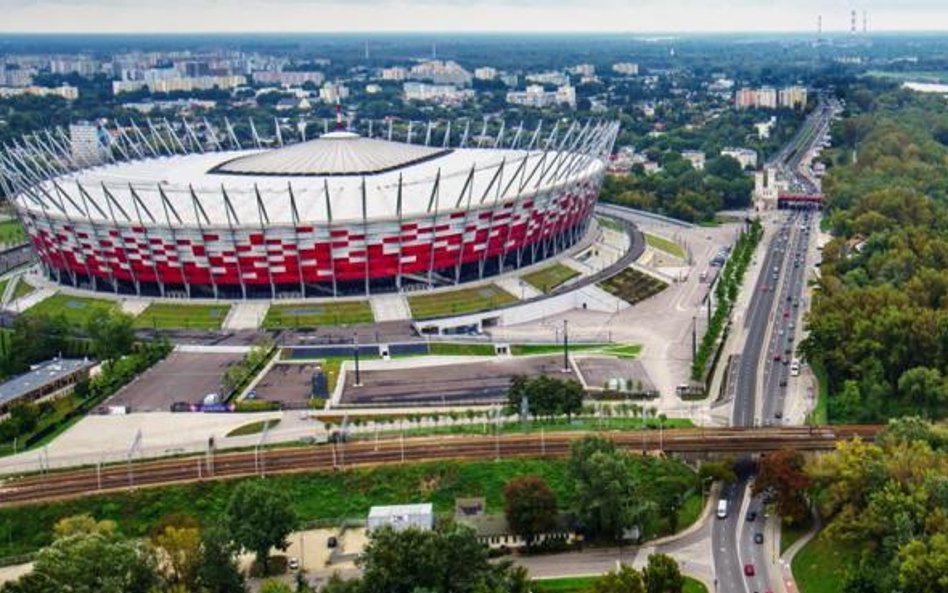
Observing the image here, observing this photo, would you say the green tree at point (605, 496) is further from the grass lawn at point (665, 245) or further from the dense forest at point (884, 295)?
the grass lawn at point (665, 245)

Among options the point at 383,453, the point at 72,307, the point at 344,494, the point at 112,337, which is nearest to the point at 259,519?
the point at 344,494

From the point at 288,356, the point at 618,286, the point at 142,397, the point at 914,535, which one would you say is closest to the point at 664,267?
the point at 618,286

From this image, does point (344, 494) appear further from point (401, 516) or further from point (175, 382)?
point (175, 382)

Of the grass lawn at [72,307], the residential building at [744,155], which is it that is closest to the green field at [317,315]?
the grass lawn at [72,307]

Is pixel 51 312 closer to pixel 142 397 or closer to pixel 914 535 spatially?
pixel 142 397

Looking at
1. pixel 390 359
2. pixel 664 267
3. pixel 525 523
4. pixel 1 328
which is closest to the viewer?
pixel 525 523
